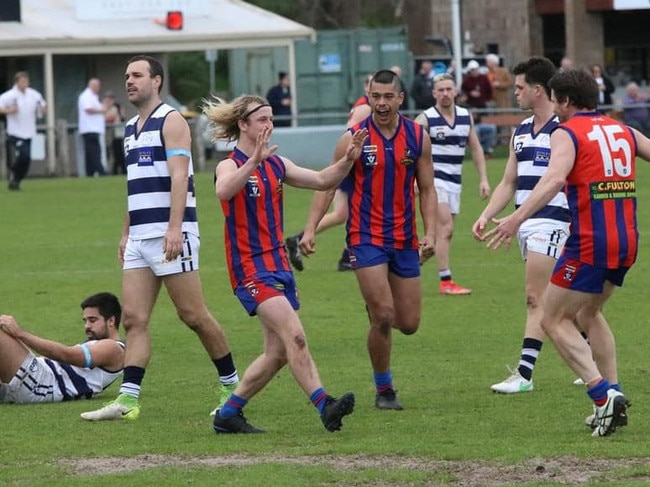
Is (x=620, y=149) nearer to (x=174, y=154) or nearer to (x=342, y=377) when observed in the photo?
(x=174, y=154)

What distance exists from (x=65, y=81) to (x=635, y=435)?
3033cm

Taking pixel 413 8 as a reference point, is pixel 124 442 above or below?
below

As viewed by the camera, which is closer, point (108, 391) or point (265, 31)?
point (108, 391)

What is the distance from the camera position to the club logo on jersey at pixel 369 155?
385 inches

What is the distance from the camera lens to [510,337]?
502 inches

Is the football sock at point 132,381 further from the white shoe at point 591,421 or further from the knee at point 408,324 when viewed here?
the white shoe at point 591,421

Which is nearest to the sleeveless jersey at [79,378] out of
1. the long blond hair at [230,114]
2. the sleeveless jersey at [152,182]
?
the sleeveless jersey at [152,182]

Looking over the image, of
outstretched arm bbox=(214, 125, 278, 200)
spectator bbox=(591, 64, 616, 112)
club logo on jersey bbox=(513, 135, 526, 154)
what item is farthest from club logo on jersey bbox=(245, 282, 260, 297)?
spectator bbox=(591, 64, 616, 112)

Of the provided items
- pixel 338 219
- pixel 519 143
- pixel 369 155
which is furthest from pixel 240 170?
pixel 338 219

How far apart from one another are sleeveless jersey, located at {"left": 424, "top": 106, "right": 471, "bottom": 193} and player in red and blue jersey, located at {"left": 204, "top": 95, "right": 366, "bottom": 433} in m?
6.40

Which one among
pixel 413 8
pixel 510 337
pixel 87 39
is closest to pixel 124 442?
pixel 510 337

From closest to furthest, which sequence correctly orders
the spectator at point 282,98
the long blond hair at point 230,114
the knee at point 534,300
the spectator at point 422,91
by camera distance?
the long blond hair at point 230,114
the knee at point 534,300
the spectator at point 422,91
the spectator at point 282,98

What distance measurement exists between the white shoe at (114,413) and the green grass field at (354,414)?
0.13m

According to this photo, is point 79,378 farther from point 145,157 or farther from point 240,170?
point 240,170
